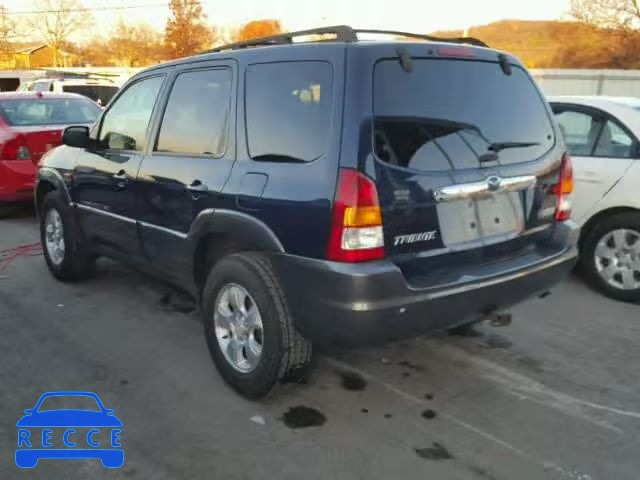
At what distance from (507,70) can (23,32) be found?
71.0m

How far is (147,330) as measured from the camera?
4359 millimetres

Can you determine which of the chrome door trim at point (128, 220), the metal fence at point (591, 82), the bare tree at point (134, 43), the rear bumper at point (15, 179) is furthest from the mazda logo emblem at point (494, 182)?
the bare tree at point (134, 43)

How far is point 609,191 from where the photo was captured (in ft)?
16.1

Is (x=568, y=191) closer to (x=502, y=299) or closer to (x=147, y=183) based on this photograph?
(x=502, y=299)

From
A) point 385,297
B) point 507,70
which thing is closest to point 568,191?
point 507,70

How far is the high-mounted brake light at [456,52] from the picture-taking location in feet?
10.1

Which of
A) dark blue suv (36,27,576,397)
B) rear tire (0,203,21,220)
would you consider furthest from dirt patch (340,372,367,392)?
rear tire (0,203,21,220)

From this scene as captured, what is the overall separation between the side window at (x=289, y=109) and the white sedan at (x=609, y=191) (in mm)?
3032

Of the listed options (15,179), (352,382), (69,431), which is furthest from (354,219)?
(15,179)

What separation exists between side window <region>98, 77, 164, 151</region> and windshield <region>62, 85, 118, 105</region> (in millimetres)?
11918

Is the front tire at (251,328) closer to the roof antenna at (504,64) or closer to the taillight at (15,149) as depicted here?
the roof antenna at (504,64)

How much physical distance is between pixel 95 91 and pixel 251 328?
14651mm

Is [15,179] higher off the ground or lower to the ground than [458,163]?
lower

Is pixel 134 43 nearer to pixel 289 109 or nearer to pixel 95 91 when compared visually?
pixel 95 91
